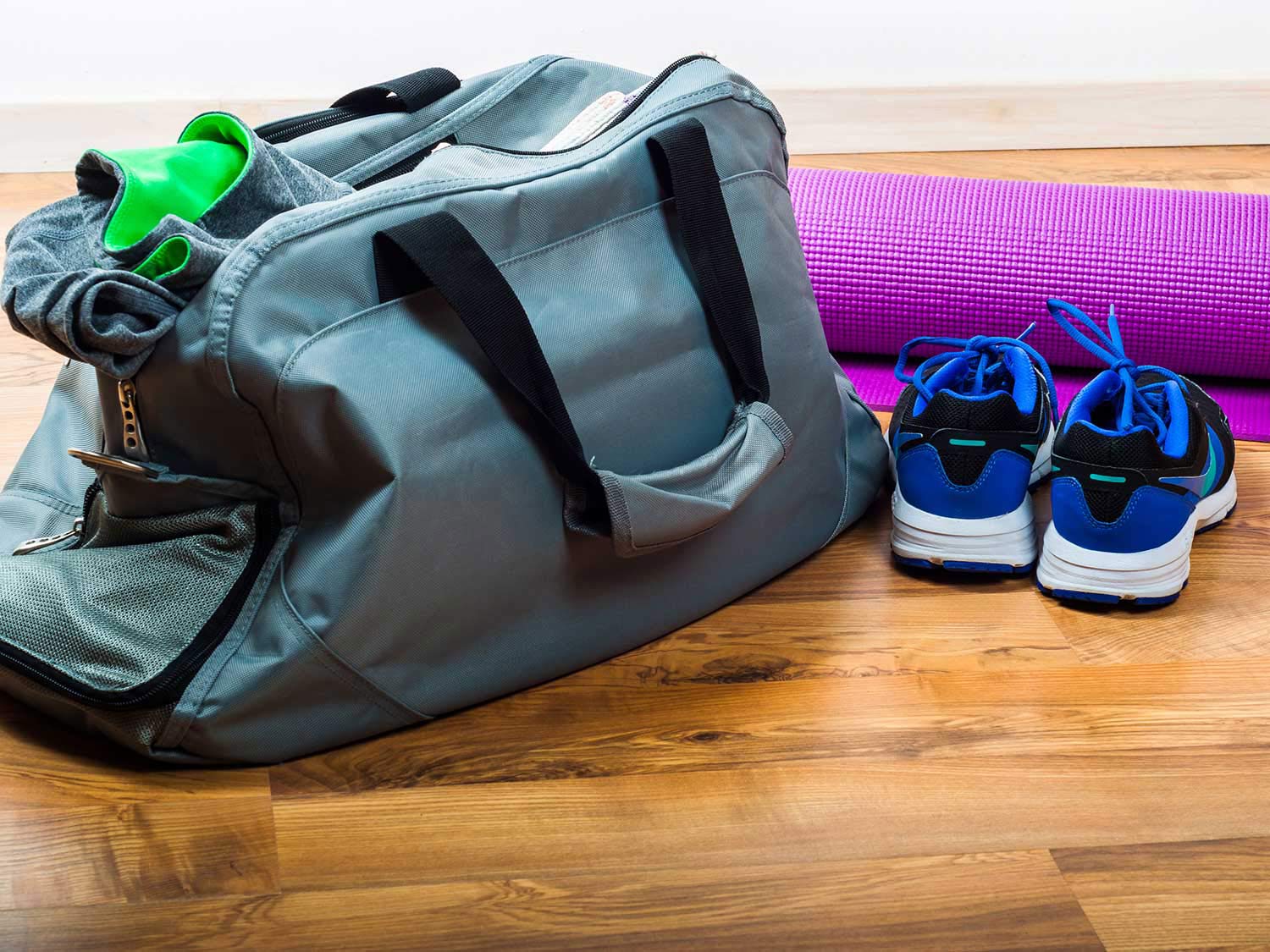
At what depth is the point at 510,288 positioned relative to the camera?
2.54ft

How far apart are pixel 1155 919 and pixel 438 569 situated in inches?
18.1

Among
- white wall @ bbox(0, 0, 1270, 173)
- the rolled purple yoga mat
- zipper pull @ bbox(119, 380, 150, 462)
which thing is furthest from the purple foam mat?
white wall @ bbox(0, 0, 1270, 173)

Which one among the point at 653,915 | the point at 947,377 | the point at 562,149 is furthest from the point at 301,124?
the point at 653,915

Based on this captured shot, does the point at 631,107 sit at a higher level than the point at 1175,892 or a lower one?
higher

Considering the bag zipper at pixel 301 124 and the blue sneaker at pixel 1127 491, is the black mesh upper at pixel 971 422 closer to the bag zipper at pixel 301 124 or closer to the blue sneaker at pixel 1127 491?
the blue sneaker at pixel 1127 491

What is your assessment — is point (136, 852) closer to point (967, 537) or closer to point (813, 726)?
point (813, 726)

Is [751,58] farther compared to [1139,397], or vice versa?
[751,58]

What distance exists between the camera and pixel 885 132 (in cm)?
204

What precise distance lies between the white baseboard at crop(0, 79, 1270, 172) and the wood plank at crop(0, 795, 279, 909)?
143cm

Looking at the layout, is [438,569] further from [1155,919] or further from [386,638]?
[1155,919]

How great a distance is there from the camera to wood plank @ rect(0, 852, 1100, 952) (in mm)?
693

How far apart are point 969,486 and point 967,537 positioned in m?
0.04

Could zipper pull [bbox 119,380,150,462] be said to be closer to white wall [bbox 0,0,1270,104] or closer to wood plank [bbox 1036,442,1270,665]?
wood plank [bbox 1036,442,1270,665]

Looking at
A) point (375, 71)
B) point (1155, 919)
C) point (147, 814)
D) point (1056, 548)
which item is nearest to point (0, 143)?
point (375, 71)
